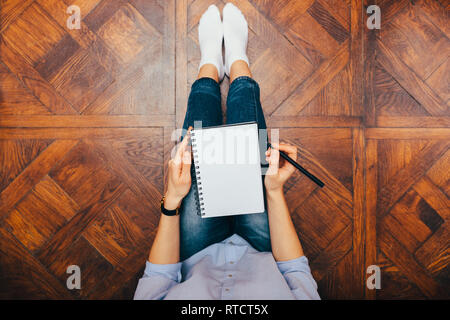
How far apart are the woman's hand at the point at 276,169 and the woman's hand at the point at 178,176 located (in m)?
0.18

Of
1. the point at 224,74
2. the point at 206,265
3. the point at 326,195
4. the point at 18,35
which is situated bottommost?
the point at 206,265

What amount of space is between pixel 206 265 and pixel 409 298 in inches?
30.8

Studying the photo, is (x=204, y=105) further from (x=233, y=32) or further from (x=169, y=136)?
(x=233, y=32)

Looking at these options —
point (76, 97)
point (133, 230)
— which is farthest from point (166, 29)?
point (133, 230)

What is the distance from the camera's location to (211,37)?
840 millimetres

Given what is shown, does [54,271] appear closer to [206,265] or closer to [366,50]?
[206,265]

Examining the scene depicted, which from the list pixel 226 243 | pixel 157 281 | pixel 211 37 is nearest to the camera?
pixel 157 281

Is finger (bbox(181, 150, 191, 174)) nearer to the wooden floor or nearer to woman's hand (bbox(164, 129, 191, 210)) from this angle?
woman's hand (bbox(164, 129, 191, 210))

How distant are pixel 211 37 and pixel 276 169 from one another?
534 mm

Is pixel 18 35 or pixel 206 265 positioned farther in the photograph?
pixel 18 35

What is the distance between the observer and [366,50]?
88 centimetres

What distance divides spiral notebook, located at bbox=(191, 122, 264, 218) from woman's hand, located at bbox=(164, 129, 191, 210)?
38 millimetres

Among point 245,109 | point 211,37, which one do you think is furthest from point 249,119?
point 211,37

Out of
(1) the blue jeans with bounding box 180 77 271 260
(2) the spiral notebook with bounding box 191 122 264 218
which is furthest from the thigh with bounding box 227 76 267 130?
(2) the spiral notebook with bounding box 191 122 264 218
